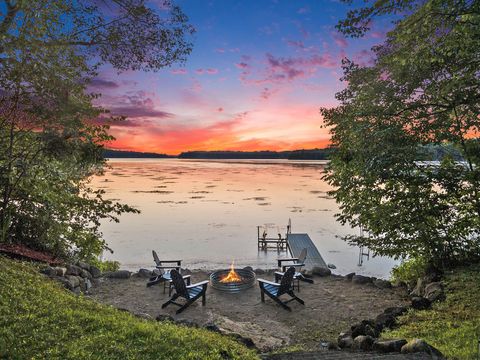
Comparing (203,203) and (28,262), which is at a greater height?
(28,262)

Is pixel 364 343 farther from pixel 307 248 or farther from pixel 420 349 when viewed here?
pixel 307 248

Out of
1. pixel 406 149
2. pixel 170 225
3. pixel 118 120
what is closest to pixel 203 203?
pixel 170 225

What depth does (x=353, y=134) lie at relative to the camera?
324 inches

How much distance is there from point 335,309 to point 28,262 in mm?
8674

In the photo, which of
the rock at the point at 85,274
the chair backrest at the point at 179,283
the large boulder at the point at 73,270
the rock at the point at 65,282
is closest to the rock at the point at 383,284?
the chair backrest at the point at 179,283

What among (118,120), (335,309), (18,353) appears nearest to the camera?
(18,353)

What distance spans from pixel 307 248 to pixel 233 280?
10.1m

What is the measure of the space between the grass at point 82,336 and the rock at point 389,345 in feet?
6.27

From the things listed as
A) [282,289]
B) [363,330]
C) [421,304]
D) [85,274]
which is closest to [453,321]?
[421,304]

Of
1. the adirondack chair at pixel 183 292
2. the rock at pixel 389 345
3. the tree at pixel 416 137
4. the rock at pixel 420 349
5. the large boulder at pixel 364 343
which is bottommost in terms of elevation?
the adirondack chair at pixel 183 292

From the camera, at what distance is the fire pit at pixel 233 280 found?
33.9 feet

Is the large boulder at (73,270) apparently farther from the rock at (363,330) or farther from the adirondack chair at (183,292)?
the rock at (363,330)

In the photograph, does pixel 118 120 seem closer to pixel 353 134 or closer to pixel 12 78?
pixel 12 78

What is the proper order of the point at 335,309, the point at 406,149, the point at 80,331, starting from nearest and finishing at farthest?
the point at 80,331
the point at 406,149
the point at 335,309
